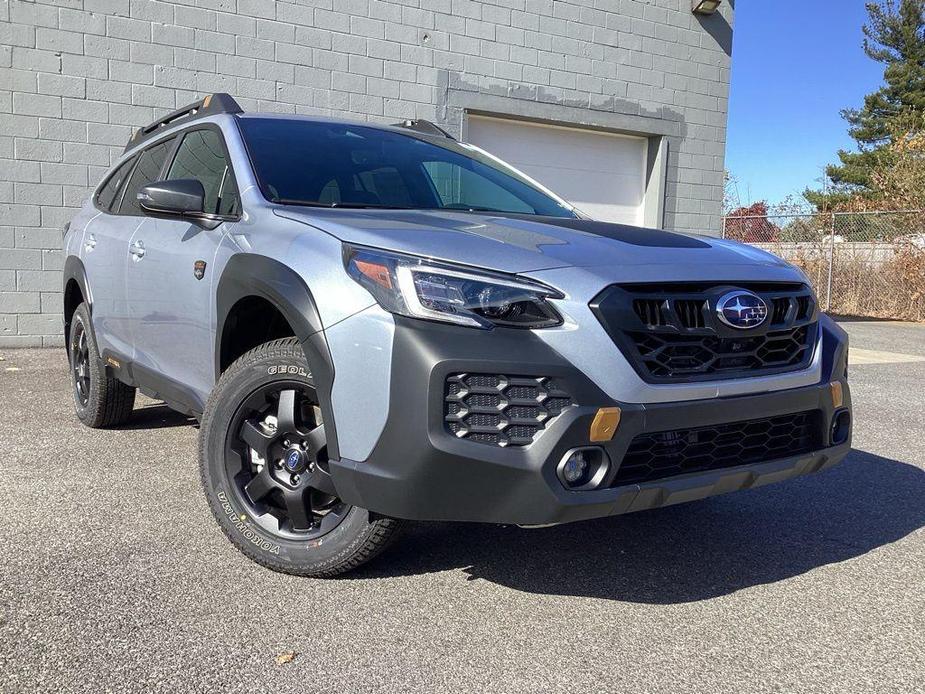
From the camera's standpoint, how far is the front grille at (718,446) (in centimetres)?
249

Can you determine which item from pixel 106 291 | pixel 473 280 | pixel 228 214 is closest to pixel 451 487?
pixel 473 280

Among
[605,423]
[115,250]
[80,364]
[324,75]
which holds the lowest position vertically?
[80,364]

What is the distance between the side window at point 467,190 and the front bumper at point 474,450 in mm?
1459

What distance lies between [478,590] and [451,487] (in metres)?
0.62

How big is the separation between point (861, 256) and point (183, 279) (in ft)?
48.0

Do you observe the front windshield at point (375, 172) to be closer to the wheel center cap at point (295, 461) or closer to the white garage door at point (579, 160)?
the wheel center cap at point (295, 461)

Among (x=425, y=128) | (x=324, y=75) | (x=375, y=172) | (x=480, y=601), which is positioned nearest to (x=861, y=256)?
(x=324, y=75)

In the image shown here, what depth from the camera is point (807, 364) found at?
289 centimetres

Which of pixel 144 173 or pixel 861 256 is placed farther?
pixel 861 256

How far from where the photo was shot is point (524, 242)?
8.70 ft

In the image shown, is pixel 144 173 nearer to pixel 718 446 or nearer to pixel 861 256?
pixel 718 446

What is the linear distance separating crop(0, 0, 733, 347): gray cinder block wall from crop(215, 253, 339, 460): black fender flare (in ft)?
18.9

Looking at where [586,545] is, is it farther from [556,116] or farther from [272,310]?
[556,116]

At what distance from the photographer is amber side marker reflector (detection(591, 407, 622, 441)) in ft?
7.72
